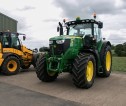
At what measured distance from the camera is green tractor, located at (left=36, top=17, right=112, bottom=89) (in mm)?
9102

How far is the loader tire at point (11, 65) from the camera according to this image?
504 inches

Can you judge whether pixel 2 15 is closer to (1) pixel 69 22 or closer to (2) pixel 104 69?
(1) pixel 69 22

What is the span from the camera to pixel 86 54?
9.48m

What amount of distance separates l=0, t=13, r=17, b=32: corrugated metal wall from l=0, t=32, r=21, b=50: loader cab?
1980mm

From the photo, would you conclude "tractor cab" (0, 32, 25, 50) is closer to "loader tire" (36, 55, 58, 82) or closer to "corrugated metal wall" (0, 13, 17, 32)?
"corrugated metal wall" (0, 13, 17, 32)

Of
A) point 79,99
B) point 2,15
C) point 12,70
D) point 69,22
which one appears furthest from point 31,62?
point 79,99

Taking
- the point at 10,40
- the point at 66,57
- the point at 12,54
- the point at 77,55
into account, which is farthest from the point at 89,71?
the point at 10,40

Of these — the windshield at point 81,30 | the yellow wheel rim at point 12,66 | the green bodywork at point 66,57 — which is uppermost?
the windshield at point 81,30

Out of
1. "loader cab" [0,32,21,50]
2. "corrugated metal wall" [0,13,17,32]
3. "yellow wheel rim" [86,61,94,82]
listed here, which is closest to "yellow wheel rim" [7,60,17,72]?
"loader cab" [0,32,21,50]

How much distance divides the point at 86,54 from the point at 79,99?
2.21m

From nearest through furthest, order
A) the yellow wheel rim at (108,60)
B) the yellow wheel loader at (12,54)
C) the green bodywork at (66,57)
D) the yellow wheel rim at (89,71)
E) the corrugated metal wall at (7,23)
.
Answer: the green bodywork at (66,57) < the yellow wheel rim at (89,71) < the yellow wheel rim at (108,60) < the yellow wheel loader at (12,54) < the corrugated metal wall at (7,23)

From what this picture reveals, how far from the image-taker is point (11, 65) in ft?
43.6

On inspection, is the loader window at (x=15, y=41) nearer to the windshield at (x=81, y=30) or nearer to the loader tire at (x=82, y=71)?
the windshield at (x=81, y=30)

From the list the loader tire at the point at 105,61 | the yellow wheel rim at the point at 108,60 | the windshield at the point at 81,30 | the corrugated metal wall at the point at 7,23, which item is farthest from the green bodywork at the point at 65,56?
the corrugated metal wall at the point at 7,23
